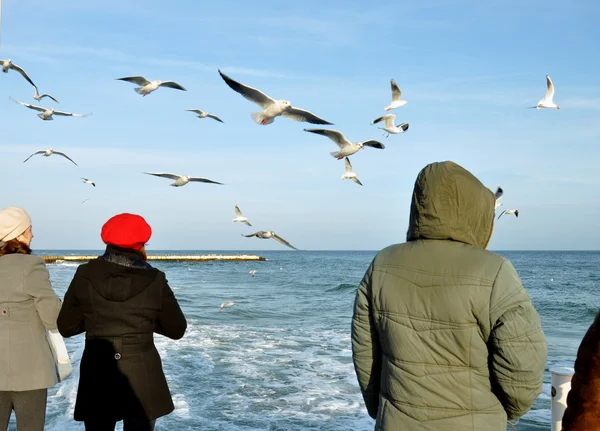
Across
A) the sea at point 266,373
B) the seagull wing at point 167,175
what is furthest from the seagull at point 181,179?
the sea at point 266,373

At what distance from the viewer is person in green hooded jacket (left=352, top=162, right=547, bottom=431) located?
6.75ft

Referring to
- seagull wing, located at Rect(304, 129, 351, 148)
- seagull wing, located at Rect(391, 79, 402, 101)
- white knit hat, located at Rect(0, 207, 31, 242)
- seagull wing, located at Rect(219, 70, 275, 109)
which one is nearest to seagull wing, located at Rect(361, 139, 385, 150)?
seagull wing, located at Rect(304, 129, 351, 148)

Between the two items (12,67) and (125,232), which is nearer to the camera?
(125,232)

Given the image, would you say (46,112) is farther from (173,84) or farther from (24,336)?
(24,336)

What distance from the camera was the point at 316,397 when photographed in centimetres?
756

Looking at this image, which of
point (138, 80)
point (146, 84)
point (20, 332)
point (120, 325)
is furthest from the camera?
point (146, 84)

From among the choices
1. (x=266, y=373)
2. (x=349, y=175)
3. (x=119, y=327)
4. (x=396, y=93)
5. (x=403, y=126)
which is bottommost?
(x=266, y=373)

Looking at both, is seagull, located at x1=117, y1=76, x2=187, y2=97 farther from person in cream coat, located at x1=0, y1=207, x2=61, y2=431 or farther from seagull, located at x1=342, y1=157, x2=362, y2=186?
person in cream coat, located at x1=0, y1=207, x2=61, y2=431

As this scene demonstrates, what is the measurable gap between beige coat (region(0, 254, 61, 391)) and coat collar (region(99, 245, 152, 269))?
440mm

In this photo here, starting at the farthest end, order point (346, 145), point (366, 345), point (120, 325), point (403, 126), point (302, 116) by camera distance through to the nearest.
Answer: point (403, 126) → point (346, 145) → point (302, 116) → point (120, 325) → point (366, 345)

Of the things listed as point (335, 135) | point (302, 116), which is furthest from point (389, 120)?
point (302, 116)

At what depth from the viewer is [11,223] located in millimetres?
3273

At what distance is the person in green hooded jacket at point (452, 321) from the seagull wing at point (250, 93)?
5.86 m

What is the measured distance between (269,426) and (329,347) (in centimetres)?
520
